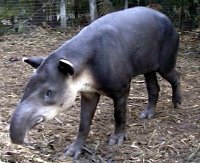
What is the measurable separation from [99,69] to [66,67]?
434 mm

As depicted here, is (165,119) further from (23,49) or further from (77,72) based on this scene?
(23,49)

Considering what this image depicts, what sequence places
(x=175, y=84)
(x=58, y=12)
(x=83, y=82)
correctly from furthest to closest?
(x=58, y=12) → (x=175, y=84) → (x=83, y=82)

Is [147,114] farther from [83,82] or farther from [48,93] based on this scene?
[48,93]

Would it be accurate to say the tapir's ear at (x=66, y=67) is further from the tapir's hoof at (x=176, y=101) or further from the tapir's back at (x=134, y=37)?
the tapir's hoof at (x=176, y=101)

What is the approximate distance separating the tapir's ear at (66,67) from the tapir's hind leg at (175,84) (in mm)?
1683

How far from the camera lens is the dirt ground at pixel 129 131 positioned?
427 cm

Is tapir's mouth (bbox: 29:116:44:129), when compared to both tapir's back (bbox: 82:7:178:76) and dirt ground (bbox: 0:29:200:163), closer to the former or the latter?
dirt ground (bbox: 0:29:200:163)

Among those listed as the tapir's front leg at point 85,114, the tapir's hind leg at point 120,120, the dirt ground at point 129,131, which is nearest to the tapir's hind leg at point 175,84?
the dirt ground at point 129,131

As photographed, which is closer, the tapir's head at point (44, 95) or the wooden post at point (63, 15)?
the tapir's head at point (44, 95)

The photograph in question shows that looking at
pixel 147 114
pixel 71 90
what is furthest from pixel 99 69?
pixel 147 114

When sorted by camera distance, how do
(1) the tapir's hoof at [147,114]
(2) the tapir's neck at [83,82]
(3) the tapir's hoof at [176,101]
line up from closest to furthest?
(2) the tapir's neck at [83,82]
(1) the tapir's hoof at [147,114]
(3) the tapir's hoof at [176,101]

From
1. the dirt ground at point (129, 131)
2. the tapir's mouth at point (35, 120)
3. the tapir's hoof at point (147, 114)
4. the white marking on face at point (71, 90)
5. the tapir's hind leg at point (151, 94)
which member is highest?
the white marking on face at point (71, 90)

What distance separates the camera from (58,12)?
10234 millimetres

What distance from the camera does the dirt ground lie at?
4270mm
